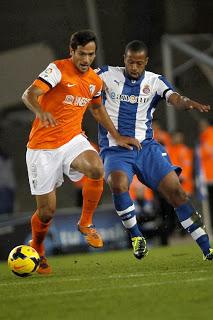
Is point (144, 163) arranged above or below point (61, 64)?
below

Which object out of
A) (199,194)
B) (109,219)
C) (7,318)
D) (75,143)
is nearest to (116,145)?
(75,143)

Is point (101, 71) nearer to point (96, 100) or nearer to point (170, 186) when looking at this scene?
point (96, 100)

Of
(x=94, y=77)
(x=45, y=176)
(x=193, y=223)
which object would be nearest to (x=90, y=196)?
(x=45, y=176)

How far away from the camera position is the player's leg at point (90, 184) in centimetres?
818

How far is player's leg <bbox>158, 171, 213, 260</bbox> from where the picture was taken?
820cm

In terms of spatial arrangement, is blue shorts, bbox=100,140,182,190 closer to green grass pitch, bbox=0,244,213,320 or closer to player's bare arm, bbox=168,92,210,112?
player's bare arm, bbox=168,92,210,112

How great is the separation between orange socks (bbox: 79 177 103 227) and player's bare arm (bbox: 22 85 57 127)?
2.92 ft

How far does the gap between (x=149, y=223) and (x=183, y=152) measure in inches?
67.4

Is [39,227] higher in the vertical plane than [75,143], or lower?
lower

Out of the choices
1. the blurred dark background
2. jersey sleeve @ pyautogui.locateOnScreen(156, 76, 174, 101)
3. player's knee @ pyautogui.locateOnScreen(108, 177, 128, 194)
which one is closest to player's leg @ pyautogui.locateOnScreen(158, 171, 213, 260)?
player's knee @ pyautogui.locateOnScreen(108, 177, 128, 194)

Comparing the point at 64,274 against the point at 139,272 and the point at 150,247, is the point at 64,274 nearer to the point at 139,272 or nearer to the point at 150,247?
the point at 139,272

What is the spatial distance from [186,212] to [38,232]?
1.35 metres

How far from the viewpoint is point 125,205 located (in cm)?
854

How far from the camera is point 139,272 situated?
7.94 metres
